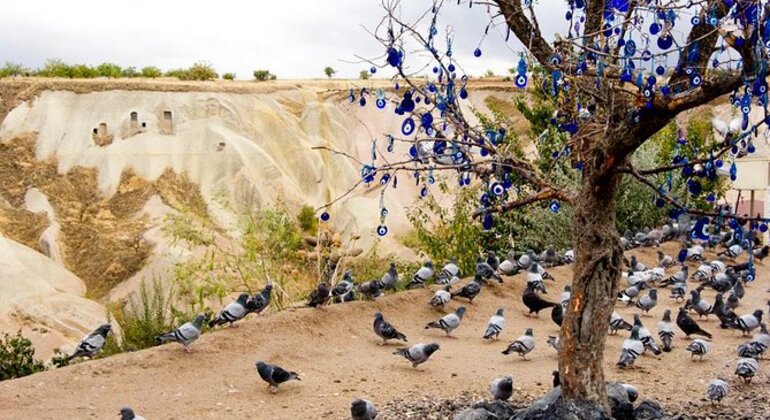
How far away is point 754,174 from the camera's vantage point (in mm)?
24516

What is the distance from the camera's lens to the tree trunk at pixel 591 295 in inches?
224

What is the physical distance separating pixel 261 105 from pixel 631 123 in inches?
1586

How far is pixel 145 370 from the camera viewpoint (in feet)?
28.2

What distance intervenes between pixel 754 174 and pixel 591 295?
21.2m

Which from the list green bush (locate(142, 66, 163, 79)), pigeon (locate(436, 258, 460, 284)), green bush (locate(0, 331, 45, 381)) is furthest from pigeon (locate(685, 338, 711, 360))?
green bush (locate(142, 66, 163, 79))

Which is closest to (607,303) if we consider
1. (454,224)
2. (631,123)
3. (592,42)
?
(631,123)

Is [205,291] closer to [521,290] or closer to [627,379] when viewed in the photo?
[521,290]

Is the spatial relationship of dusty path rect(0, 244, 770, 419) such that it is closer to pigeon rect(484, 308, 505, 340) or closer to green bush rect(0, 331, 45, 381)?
pigeon rect(484, 308, 505, 340)

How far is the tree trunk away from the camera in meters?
5.68

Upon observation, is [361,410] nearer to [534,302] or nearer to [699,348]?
[699,348]

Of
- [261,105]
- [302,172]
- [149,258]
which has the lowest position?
[149,258]

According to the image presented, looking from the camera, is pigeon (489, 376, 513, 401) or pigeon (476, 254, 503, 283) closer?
pigeon (489, 376, 513, 401)

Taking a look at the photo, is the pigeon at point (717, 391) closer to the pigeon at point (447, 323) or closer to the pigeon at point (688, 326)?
the pigeon at point (688, 326)

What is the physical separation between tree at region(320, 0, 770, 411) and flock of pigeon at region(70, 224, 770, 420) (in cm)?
69
